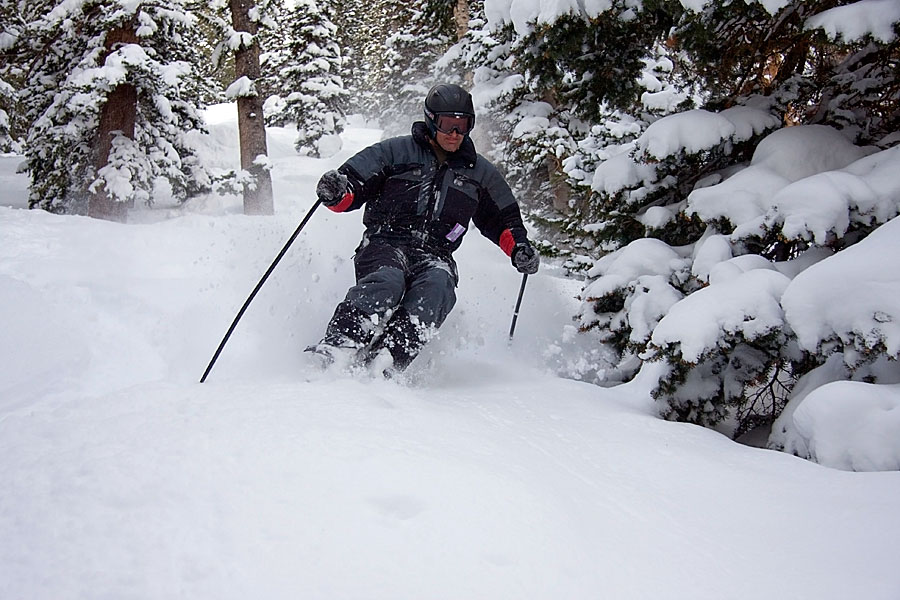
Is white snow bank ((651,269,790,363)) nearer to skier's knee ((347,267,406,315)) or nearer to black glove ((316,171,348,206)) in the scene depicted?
skier's knee ((347,267,406,315))

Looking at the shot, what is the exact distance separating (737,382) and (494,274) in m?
3.77

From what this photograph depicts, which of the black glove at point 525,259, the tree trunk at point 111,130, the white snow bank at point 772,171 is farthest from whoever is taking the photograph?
the tree trunk at point 111,130

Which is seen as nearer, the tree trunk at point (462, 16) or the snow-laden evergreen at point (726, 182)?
the snow-laden evergreen at point (726, 182)

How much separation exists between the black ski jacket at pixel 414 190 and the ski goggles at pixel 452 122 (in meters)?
0.16

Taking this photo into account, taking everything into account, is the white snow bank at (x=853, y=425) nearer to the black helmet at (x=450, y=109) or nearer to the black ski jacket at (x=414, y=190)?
the black ski jacket at (x=414, y=190)

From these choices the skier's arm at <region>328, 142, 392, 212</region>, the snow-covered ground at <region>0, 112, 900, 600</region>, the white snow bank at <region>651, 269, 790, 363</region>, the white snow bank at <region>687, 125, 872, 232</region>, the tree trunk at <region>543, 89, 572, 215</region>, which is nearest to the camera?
the snow-covered ground at <region>0, 112, 900, 600</region>

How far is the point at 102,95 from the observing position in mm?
9672

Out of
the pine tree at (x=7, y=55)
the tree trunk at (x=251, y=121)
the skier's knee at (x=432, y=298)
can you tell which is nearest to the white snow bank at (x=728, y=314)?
the skier's knee at (x=432, y=298)

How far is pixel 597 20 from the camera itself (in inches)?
173

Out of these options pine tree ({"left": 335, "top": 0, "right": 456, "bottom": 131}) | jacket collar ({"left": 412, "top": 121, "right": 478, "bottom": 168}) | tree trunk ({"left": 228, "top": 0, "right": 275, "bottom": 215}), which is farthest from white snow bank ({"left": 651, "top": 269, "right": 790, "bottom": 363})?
tree trunk ({"left": 228, "top": 0, "right": 275, "bottom": 215})

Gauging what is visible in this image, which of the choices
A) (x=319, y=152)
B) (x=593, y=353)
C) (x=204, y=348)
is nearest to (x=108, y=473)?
(x=204, y=348)

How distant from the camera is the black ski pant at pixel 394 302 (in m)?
3.84

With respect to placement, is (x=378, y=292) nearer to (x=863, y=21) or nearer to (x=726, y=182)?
(x=726, y=182)

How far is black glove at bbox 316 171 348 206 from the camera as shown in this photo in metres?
4.16
